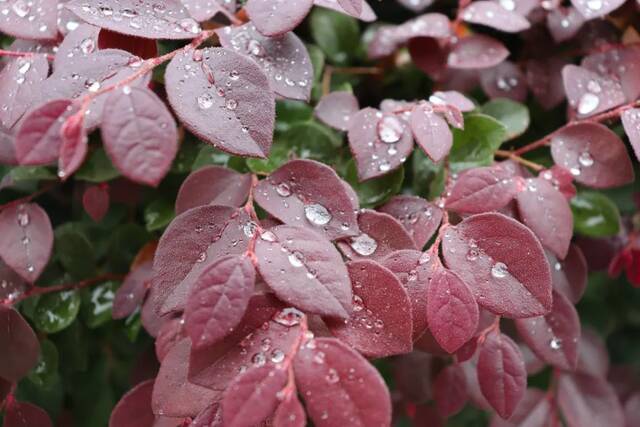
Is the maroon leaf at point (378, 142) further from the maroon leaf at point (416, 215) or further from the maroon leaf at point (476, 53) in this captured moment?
the maroon leaf at point (476, 53)

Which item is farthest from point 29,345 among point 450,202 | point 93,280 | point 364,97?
point 364,97

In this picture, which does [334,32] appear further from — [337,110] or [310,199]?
[310,199]

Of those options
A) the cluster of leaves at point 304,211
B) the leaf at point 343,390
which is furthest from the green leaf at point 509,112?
the leaf at point 343,390

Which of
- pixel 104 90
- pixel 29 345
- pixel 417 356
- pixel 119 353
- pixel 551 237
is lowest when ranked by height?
pixel 119 353

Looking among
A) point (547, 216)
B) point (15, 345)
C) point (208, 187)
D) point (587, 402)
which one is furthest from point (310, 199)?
point (587, 402)

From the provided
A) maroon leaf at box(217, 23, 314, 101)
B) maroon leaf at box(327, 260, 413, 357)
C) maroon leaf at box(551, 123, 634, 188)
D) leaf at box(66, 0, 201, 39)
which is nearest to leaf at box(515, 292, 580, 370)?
maroon leaf at box(551, 123, 634, 188)

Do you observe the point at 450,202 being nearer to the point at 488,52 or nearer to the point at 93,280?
the point at 488,52
